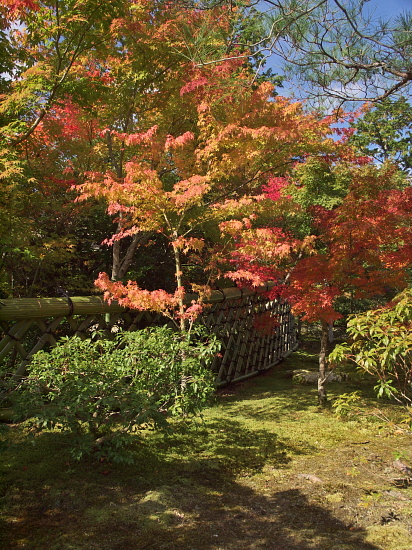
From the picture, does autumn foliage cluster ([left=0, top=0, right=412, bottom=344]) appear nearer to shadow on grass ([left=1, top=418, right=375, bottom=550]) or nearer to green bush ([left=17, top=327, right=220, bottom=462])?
green bush ([left=17, top=327, right=220, bottom=462])

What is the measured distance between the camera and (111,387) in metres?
3.80

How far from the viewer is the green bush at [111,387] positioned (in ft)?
11.9

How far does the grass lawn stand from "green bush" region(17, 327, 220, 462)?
35 centimetres

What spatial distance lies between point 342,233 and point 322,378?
2383 mm

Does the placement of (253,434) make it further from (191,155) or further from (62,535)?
(191,155)

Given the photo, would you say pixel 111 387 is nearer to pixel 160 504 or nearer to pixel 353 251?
pixel 160 504

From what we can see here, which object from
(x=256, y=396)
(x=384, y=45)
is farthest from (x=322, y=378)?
(x=384, y=45)

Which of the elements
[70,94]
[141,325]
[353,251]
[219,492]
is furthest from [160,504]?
[70,94]

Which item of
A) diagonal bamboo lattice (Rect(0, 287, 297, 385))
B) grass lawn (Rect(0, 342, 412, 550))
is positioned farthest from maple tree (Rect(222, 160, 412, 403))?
grass lawn (Rect(0, 342, 412, 550))

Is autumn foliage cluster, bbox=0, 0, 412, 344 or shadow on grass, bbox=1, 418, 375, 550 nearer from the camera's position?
shadow on grass, bbox=1, 418, 375, 550

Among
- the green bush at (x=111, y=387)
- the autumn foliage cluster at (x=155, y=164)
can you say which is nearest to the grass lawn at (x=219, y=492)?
the green bush at (x=111, y=387)

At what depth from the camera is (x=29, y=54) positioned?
712cm

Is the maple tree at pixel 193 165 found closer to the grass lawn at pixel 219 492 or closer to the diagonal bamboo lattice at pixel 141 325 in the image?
the diagonal bamboo lattice at pixel 141 325

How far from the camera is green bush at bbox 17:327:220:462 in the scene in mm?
3641
